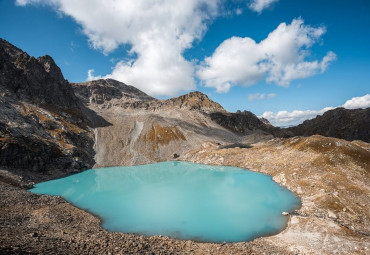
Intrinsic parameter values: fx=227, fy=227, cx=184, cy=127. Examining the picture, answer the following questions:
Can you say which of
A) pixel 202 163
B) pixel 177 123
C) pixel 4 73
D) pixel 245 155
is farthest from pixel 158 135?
pixel 4 73

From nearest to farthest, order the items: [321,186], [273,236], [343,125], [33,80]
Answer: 1. [273,236]
2. [321,186]
3. [33,80]
4. [343,125]

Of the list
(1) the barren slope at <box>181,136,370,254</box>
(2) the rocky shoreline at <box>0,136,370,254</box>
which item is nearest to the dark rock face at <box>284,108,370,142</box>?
(1) the barren slope at <box>181,136,370,254</box>

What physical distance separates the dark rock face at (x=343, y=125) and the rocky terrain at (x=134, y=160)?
2.50 feet

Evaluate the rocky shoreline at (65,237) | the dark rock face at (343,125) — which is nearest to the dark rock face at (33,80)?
the rocky shoreline at (65,237)

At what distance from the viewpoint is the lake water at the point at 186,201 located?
37.2 meters

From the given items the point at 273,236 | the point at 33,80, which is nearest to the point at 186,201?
the point at 273,236

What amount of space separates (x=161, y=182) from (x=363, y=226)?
171 feet

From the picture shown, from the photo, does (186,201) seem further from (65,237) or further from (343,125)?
(343,125)

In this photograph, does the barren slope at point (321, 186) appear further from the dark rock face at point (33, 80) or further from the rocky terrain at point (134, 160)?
the dark rock face at point (33, 80)

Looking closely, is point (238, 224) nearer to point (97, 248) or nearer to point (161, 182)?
point (97, 248)

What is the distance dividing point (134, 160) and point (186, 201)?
67.4 meters

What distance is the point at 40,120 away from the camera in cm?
10762

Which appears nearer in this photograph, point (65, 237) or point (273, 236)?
point (65, 237)

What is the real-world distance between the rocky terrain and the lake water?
150 inches
